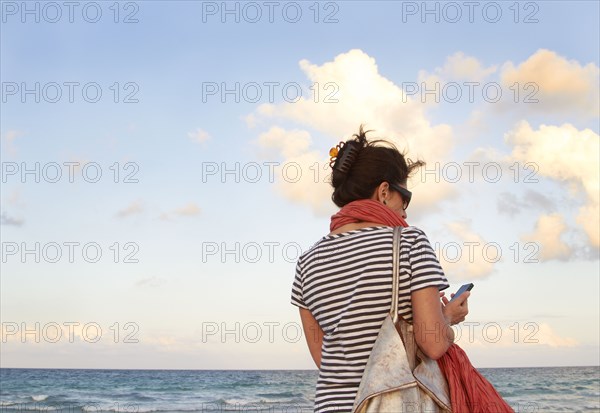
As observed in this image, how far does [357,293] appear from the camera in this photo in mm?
2096

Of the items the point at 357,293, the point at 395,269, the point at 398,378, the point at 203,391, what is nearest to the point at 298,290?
the point at 357,293

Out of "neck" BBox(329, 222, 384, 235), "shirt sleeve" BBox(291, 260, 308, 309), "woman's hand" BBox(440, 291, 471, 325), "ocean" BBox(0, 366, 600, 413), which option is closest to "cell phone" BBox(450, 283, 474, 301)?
"woman's hand" BBox(440, 291, 471, 325)

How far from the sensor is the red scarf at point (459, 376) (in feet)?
6.58

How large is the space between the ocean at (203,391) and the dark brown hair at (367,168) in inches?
701

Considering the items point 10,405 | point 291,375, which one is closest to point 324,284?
point 10,405

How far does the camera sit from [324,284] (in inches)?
86.7

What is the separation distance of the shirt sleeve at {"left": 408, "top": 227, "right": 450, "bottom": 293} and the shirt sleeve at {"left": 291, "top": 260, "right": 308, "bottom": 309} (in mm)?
419

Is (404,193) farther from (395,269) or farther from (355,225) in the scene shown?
(395,269)

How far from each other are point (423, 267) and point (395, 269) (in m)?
0.08

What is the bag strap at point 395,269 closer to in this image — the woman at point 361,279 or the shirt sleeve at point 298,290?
the woman at point 361,279

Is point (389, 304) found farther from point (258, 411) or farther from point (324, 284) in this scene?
point (258, 411)

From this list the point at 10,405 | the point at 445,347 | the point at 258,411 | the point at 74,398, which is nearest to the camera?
the point at 445,347

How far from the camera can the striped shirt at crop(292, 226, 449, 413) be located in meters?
2.05

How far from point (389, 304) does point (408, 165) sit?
46cm
